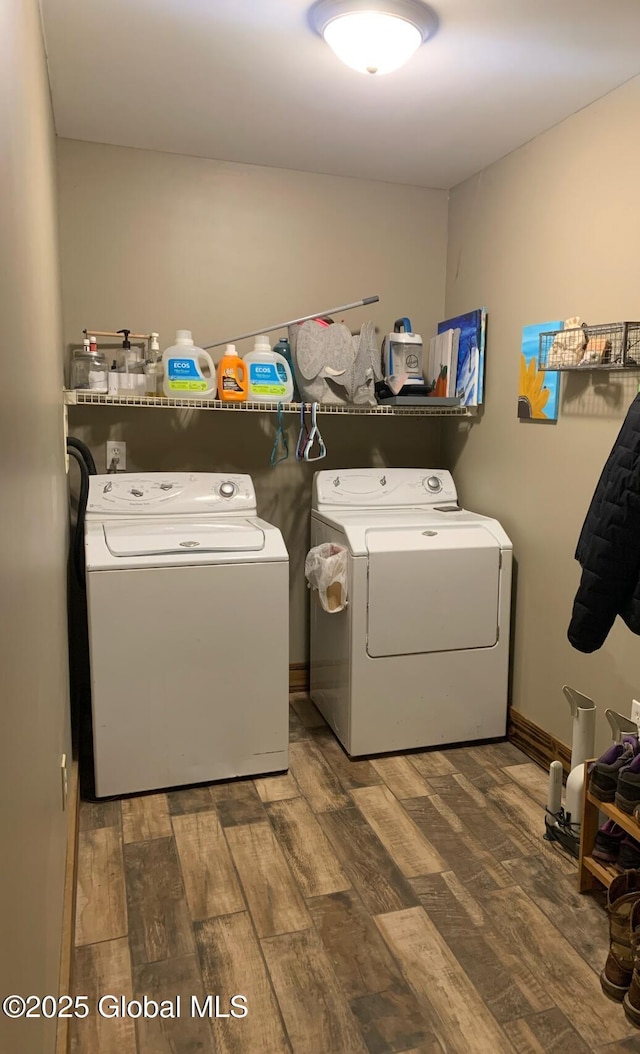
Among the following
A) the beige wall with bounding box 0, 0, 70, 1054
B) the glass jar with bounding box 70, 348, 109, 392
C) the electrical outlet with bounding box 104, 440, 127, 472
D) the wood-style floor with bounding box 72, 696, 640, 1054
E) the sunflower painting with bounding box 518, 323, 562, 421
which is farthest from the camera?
the electrical outlet with bounding box 104, 440, 127, 472

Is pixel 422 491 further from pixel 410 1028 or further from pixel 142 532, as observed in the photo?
pixel 410 1028

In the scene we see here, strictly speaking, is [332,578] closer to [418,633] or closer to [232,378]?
[418,633]

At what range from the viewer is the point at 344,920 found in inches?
75.2

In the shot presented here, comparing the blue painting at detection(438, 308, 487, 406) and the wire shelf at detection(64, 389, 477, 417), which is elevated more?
the blue painting at detection(438, 308, 487, 406)

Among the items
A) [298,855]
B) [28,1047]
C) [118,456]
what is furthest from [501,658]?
[28,1047]

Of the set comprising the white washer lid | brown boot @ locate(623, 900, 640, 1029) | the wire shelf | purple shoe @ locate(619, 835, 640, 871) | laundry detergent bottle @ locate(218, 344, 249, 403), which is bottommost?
brown boot @ locate(623, 900, 640, 1029)

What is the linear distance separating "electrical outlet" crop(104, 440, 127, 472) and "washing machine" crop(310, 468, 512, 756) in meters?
0.89

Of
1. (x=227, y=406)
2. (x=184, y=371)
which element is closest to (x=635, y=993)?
(x=227, y=406)

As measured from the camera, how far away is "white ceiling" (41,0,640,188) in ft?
6.25

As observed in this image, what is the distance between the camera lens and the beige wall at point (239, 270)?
9.55 ft

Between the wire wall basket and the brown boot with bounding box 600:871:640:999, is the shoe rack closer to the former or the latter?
the brown boot with bounding box 600:871:640:999

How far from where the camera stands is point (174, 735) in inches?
98.0

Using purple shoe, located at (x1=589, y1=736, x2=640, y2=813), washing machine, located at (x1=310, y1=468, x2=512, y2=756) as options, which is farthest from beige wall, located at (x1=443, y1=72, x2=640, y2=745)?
purple shoe, located at (x1=589, y1=736, x2=640, y2=813)

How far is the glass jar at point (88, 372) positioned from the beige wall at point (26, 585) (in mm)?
985
